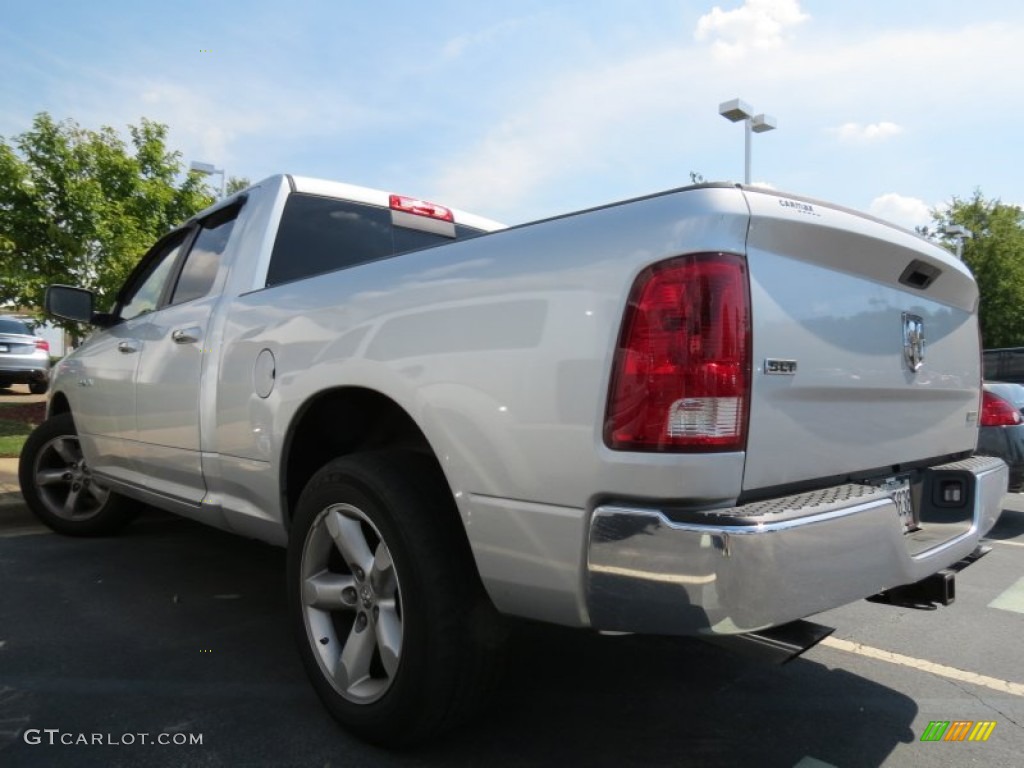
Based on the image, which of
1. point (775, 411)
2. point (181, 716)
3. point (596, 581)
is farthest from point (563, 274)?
point (181, 716)

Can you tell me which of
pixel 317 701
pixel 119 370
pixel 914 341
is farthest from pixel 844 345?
pixel 119 370

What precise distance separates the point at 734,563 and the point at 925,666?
6.99 ft

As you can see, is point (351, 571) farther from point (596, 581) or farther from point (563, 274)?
point (563, 274)

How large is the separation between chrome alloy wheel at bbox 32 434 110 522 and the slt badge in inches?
175

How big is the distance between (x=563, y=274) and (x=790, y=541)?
0.79m

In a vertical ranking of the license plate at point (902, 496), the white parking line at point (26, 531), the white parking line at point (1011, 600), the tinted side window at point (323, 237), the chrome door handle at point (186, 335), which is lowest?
the white parking line at point (1011, 600)

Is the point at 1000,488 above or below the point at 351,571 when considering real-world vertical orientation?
above

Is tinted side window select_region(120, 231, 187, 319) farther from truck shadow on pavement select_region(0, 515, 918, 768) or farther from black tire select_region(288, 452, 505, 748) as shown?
black tire select_region(288, 452, 505, 748)

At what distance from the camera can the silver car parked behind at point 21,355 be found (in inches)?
548

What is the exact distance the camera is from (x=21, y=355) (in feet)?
46.3

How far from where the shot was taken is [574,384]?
5.64 feet

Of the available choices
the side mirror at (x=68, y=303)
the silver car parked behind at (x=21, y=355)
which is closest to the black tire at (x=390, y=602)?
the side mirror at (x=68, y=303)

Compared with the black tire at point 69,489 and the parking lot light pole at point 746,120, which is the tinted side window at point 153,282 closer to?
the black tire at point 69,489

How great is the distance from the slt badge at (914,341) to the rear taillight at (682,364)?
2.86 ft
